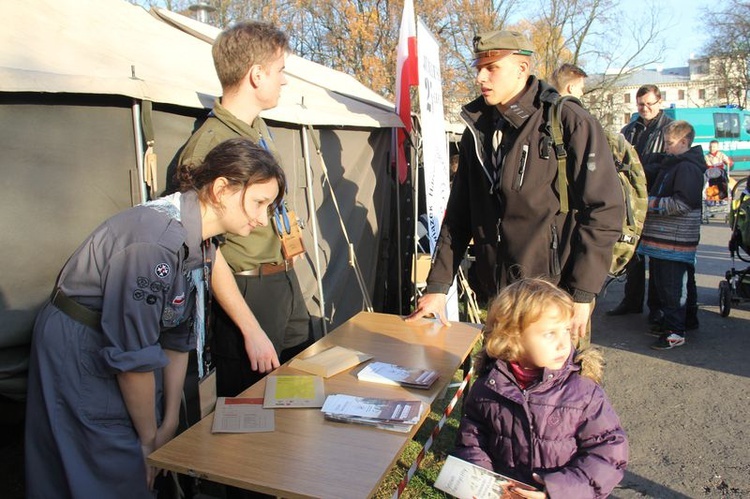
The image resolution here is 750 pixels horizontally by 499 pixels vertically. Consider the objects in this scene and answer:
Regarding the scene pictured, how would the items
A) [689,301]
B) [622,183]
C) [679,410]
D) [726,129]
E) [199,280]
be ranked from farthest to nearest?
[726,129] < [689,301] < [679,410] < [622,183] < [199,280]

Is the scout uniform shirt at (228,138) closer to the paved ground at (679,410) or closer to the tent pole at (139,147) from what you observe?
the tent pole at (139,147)

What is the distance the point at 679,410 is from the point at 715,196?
12361 millimetres

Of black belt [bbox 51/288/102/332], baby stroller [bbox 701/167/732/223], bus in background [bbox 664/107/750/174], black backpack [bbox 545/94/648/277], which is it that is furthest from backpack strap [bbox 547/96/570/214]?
bus in background [bbox 664/107/750/174]

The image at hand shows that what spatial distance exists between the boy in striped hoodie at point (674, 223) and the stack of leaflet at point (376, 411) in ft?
13.3

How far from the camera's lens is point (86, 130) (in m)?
2.65

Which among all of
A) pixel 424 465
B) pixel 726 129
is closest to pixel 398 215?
pixel 424 465

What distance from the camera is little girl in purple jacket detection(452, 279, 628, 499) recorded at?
182 cm

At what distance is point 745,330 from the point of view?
18.8 feet

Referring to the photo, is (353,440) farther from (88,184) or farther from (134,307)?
(88,184)

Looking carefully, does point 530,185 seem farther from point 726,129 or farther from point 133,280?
point 726,129

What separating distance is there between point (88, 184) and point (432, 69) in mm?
2890

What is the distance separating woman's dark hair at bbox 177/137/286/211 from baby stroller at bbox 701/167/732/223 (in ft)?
41.3

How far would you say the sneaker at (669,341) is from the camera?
5320 millimetres

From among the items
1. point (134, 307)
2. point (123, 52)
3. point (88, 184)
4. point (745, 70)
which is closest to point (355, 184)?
point (123, 52)
